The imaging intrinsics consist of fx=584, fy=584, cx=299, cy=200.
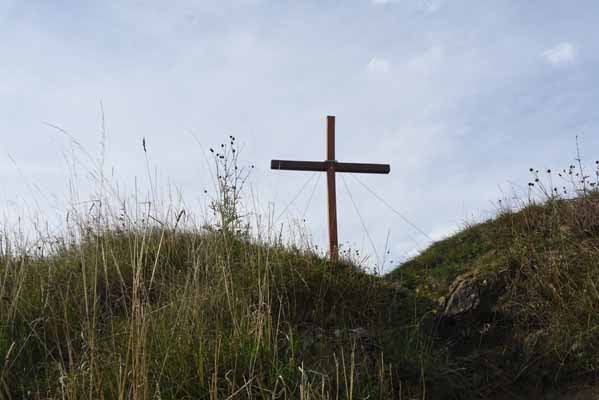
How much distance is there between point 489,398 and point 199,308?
2.27m

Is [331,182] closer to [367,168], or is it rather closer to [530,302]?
[367,168]

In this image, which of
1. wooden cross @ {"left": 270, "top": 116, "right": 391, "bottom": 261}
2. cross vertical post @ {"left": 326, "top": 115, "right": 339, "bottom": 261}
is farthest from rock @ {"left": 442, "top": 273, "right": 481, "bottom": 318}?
wooden cross @ {"left": 270, "top": 116, "right": 391, "bottom": 261}

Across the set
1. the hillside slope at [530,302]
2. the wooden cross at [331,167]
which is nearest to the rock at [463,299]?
the hillside slope at [530,302]

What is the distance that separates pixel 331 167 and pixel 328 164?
0.06 metres

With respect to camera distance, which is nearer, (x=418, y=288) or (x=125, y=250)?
(x=125, y=250)

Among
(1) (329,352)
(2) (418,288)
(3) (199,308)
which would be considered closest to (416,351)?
(1) (329,352)

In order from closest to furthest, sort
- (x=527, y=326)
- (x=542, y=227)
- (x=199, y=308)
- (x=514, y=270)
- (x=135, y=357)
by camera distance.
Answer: (x=135, y=357) → (x=199, y=308) → (x=527, y=326) → (x=514, y=270) → (x=542, y=227)

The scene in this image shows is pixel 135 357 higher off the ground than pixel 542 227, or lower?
lower

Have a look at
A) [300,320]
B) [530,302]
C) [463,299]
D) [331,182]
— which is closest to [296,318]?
[300,320]

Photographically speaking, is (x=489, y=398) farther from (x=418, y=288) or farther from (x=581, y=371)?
(x=418, y=288)

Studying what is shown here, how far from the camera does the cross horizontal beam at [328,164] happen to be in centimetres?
747

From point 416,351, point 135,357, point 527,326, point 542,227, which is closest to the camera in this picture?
point 135,357

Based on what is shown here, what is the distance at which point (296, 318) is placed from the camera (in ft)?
14.8

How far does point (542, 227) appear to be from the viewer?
6.13 meters
